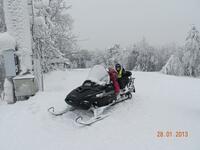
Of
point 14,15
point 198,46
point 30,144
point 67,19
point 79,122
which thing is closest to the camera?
point 30,144

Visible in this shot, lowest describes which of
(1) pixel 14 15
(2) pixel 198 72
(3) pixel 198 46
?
(2) pixel 198 72

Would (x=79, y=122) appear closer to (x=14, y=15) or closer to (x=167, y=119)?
(x=167, y=119)

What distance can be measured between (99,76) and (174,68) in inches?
911

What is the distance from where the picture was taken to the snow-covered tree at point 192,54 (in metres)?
24.3

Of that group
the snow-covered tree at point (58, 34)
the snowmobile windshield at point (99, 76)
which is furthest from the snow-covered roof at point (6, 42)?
the snow-covered tree at point (58, 34)

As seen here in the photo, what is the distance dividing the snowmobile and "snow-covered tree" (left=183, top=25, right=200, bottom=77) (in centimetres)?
2153

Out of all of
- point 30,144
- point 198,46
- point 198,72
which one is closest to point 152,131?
point 30,144

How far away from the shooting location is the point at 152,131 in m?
4.31

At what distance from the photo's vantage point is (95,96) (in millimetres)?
4984

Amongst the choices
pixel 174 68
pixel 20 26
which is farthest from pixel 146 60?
pixel 20 26

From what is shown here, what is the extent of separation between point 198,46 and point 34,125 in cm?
2402

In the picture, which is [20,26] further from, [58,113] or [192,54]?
[192,54]

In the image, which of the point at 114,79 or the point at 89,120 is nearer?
the point at 89,120
